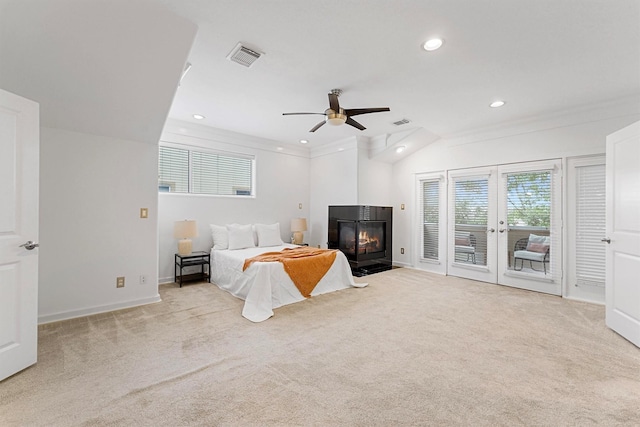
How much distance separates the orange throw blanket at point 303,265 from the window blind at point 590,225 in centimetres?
349

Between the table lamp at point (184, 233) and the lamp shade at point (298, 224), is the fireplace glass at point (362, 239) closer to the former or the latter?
the lamp shade at point (298, 224)

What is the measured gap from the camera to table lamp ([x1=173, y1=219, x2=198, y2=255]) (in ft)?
14.4

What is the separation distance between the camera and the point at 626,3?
1.97 m

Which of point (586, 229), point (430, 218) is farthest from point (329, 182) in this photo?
point (586, 229)

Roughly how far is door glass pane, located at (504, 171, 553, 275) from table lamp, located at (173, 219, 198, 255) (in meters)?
5.15

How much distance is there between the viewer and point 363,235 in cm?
558

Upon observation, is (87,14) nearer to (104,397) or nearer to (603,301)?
(104,397)

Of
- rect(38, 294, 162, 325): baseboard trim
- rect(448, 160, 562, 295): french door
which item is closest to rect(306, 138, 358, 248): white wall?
rect(448, 160, 562, 295): french door

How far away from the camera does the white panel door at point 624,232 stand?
2.61m

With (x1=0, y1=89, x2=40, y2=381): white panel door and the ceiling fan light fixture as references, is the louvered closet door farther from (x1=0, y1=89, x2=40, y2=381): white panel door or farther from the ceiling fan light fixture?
(x1=0, y1=89, x2=40, y2=381): white panel door

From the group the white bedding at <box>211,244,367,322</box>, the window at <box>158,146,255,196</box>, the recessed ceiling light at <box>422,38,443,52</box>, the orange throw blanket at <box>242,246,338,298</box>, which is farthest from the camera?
the window at <box>158,146,255,196</box>

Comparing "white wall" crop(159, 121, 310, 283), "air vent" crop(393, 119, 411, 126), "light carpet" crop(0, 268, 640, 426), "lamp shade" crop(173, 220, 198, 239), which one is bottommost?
"light carpet" crop(0, 268, 640, 426)

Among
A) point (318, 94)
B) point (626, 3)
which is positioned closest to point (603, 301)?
point (626, 3)

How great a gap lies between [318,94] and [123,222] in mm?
2893
